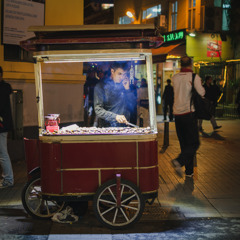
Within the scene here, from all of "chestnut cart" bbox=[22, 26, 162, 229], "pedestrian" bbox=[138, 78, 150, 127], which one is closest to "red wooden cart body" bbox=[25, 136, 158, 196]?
"chestnut cart" bbox=[22, 26, 162, 229]

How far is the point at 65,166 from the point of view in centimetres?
501

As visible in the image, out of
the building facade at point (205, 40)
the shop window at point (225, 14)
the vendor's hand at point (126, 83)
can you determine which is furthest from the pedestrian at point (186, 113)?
the shop window at point (225, 14)

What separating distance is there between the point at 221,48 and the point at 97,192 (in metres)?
18.3

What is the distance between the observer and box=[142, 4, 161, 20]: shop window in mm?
24156

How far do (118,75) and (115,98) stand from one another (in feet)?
1.07

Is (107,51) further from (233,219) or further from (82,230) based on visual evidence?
(233,219)

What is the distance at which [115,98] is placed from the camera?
580cm

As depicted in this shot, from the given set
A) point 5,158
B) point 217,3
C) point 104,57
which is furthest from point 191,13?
point 104,57

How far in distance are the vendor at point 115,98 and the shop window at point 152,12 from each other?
1928cm

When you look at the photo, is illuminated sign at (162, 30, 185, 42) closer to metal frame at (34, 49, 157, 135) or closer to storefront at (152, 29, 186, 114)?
storefront at (152, 29, 186, 114)

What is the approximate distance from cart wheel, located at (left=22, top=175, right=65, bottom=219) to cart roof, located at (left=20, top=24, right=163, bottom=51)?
1.72 metres

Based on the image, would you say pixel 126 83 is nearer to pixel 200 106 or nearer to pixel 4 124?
pixel 200 106

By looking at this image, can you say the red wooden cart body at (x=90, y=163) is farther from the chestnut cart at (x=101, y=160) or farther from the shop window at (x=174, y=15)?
the shop window at (x=174, y=15)

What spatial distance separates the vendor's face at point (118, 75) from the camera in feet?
18.7
